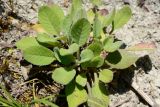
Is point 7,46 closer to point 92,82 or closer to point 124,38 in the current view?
point 92,82

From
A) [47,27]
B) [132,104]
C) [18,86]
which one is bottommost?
[132,104]

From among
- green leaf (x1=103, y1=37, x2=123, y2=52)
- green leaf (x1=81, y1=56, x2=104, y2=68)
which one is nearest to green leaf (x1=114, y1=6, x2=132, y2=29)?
green leaf (x1=103, y1=37, x2=123, y2=52)

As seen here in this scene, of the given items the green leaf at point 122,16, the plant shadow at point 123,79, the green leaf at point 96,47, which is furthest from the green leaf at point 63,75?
the green leaf at point 122,16

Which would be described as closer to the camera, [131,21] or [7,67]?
[7,67]

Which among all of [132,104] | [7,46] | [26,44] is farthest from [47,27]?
[132,104]

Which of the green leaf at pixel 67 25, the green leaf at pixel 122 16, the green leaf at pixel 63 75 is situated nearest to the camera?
the green leaf at pixel 63 75

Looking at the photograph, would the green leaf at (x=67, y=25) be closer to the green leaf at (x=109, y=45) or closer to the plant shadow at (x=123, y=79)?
the green leaf at (x=109, y=45)

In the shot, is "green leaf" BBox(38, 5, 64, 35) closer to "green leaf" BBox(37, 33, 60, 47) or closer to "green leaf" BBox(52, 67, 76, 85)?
"green leaf" BBox(37, 33, 60, 47)
